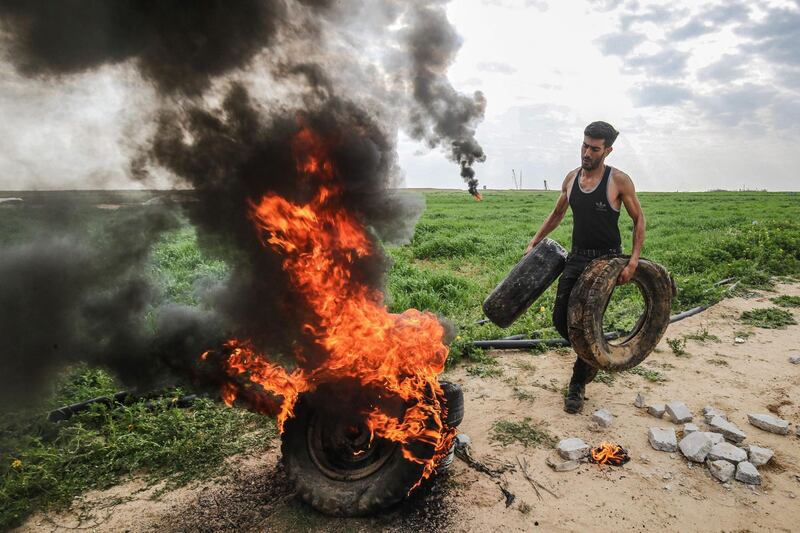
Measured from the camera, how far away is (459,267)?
42.7ft

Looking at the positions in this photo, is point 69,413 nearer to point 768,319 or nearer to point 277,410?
point 277,410

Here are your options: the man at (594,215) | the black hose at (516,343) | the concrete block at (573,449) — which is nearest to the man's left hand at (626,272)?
the man at (594,215)

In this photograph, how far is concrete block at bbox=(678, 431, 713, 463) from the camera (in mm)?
3994

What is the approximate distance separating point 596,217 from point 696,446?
2.32 meters

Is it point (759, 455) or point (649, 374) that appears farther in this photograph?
point (649, 374)

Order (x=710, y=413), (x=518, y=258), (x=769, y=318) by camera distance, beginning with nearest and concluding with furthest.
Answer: (x=710, y=413) → (x=769, y=318) → (x=518, y=258)

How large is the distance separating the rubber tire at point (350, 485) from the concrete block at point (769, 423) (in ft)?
11.8

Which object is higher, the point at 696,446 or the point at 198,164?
the point at 198,164

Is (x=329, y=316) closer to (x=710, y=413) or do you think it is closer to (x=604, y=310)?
(x=604, y=310)

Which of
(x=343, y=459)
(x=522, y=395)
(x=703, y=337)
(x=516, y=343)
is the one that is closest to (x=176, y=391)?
(x=343, y=459)

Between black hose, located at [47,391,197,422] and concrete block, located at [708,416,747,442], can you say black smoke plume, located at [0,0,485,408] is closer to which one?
black hose, located at [47,391,197,422]

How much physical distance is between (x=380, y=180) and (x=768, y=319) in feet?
24.9

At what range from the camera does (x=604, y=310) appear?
15.1 ft

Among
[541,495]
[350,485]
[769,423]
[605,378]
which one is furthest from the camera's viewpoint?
[605,378]
